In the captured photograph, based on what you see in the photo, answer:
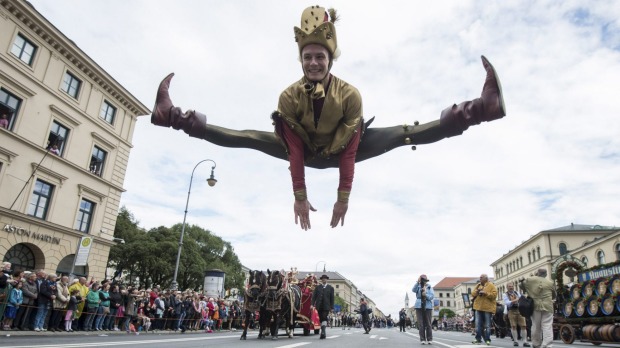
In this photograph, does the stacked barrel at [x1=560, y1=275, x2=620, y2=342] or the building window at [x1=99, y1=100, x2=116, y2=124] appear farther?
the building window at [x1=99, y1=100, x2=116, y2=124]

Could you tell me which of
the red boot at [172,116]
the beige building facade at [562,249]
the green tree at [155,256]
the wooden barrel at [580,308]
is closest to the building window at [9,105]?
the red boot at [172,116]

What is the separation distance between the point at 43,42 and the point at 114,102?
6.12 metres

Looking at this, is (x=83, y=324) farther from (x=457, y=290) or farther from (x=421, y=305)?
(x=457, y=290)

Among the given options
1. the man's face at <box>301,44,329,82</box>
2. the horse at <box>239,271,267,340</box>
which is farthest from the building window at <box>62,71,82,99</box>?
the man's face at <box>301,44,329,82</box>

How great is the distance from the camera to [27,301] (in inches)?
465

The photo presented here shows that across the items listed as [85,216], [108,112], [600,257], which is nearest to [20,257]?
[85,216]

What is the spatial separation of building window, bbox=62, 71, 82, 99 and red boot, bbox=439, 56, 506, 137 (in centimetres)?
2734

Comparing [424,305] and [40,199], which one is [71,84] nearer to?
[40,199]

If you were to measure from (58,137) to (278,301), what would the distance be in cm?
1927

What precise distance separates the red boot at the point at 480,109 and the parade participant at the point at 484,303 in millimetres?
8836

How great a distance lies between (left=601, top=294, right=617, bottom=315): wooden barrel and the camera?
10.9 metres

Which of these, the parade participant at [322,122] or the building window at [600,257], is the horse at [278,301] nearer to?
the parade participant at [322,122]

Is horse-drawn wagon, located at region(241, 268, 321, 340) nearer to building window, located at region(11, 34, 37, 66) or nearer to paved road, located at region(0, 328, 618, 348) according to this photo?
paved road, located at region(0, 328, 618, 348)

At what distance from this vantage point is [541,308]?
8.45 meters
